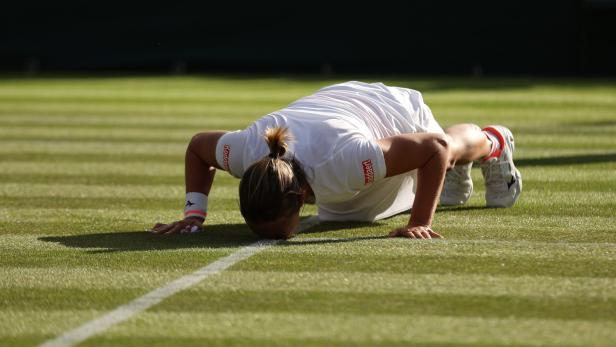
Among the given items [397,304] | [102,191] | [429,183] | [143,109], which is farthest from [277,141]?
[143,109]

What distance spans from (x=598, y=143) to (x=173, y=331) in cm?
742

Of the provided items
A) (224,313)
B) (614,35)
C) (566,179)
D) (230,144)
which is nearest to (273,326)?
(224,313)

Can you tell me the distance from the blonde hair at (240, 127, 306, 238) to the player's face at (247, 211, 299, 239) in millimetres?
32

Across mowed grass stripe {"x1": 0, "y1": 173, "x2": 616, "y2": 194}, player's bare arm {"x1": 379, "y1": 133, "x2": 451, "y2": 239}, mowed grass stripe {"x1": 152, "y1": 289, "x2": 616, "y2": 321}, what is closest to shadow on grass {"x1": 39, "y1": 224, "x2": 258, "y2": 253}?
player's bare arm {"x1": 379, "y1": 133, "x2": 451, "y2": 239}

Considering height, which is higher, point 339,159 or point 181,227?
point 339,159

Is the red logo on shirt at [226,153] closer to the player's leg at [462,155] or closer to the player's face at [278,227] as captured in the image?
the player's face at [278,227]

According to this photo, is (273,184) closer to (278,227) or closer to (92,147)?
(278,227)

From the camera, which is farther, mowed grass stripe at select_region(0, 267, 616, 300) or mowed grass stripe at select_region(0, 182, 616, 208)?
mowed grass stripe at select_region(0, 182, 616, 208)

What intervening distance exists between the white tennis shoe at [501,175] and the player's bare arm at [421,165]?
3.50 ft

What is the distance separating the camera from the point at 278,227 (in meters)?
5.62

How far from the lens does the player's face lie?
5.57 m

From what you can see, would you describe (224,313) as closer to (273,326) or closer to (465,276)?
(273,326)

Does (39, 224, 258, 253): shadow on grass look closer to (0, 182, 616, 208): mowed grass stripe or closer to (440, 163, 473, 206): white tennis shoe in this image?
(440, 163, 473, 206): white tennis shoe

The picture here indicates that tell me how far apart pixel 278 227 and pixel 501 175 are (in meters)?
1.81
